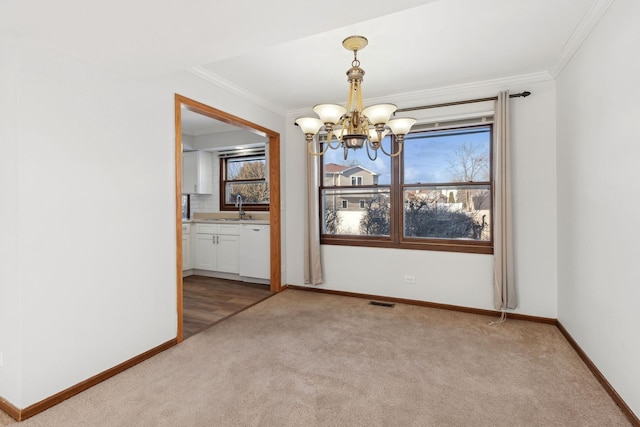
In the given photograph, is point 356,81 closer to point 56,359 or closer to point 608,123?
point 608,123

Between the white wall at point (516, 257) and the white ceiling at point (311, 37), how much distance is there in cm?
41

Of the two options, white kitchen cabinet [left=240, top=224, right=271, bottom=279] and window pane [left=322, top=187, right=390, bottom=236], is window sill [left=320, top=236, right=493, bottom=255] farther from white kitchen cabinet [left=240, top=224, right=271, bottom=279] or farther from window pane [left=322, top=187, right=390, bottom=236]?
white kitchen cabinet [left=240, top=224, right=271, bottom=279]

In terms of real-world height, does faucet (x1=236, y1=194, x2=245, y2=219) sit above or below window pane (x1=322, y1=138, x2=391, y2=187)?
below

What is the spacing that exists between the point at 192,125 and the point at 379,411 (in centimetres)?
500

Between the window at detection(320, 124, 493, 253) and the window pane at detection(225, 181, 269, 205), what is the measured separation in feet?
5.62

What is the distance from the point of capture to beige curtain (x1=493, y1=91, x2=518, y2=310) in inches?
128

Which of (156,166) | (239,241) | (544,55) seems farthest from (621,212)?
(239,241)

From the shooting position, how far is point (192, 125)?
5348 mm

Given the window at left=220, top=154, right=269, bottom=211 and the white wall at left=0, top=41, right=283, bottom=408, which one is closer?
the white wall at left=0, top=41, right=283, bottom=408

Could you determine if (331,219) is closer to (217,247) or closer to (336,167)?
(336,167)

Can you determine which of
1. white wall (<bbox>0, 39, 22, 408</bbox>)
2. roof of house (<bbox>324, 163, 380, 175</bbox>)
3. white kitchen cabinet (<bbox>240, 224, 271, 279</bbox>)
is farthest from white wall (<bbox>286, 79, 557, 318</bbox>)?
white wall (<bbox>0, 39, 22, 408</bbox>)

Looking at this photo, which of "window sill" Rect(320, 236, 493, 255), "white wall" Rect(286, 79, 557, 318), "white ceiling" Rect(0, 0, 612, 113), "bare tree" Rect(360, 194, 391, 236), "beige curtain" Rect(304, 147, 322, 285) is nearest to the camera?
"white ceiling" Rect(0, 0, 612, 113)

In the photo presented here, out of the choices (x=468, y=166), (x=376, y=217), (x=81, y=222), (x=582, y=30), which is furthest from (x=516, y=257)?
(x=81, y=222)

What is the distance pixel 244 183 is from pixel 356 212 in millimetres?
2595
